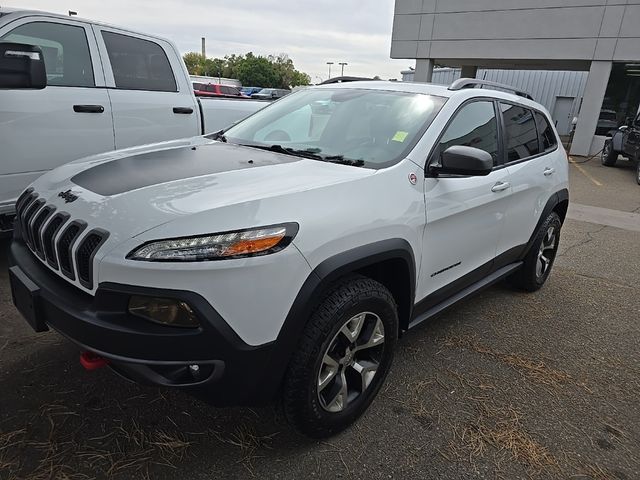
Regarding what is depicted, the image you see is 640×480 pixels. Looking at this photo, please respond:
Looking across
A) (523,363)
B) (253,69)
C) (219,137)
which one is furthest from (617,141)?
(253,69)

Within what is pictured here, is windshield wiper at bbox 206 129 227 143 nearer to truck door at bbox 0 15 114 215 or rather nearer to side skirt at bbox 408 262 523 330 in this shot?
truck door at bbox 0 15 114 215

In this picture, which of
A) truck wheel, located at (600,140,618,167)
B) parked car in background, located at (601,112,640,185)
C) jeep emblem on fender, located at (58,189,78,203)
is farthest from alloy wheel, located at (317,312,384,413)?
truck wheel, located at (600,140,618,167)

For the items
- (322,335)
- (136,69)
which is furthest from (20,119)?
(322,335)

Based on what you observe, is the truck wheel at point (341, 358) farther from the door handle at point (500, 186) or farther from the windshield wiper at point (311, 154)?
the door handle at point (500, 186)

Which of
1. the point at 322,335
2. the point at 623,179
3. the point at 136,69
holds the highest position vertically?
the point at 136,69

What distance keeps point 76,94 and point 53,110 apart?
0.85 ft

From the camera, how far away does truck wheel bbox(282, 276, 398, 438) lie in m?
2.03

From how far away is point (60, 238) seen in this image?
194 cm

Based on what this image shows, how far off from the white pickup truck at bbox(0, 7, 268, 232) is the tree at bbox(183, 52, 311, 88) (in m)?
65.8

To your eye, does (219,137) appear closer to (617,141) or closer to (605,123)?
(617,141)

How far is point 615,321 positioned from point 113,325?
3.92m

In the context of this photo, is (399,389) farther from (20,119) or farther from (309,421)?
(20,119)

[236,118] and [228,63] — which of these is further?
[228,63]

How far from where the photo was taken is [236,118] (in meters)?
5.30
